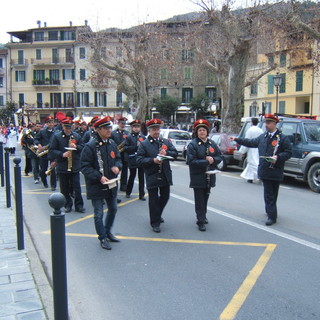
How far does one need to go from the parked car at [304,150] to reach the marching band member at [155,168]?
539 cm

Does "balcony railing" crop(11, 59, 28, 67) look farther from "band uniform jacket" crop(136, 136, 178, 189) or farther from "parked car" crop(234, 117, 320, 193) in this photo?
"band uniform jacket" crop(136, 136, 178, 189)

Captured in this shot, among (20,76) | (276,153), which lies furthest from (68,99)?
(276,153)

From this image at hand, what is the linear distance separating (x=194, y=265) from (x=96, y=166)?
192 cm

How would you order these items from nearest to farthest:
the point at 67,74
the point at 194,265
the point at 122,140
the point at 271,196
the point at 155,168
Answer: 1. the point at 194,265
2. the point at 155,168
3. the point at 271,196
4. the point at 122,140
5. the point at 67,74

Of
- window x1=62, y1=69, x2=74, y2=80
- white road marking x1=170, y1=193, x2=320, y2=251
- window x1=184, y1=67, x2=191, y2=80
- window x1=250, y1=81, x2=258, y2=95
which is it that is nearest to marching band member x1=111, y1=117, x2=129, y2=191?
white road marking x1=170, y1=193, x2=320, y2=251

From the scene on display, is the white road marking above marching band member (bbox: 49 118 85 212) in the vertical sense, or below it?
below

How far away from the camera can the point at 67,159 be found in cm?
781

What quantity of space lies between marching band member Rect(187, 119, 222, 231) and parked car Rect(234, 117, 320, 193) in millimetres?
4956

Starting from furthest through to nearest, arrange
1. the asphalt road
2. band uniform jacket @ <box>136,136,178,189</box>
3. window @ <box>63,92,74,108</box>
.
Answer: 1. window @ <box>63,92,74,108</box>
2. band uniform jacket @ <box>136,136,178,189</box>
3. the asphalt road

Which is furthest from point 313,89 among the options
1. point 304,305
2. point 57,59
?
point 57,59

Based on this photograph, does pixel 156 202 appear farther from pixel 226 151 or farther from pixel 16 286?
pixel 226 151

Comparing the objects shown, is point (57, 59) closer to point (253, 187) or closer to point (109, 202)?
point (253, 187)

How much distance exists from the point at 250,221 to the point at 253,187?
13.1ft

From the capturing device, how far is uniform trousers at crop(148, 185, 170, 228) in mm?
6281
